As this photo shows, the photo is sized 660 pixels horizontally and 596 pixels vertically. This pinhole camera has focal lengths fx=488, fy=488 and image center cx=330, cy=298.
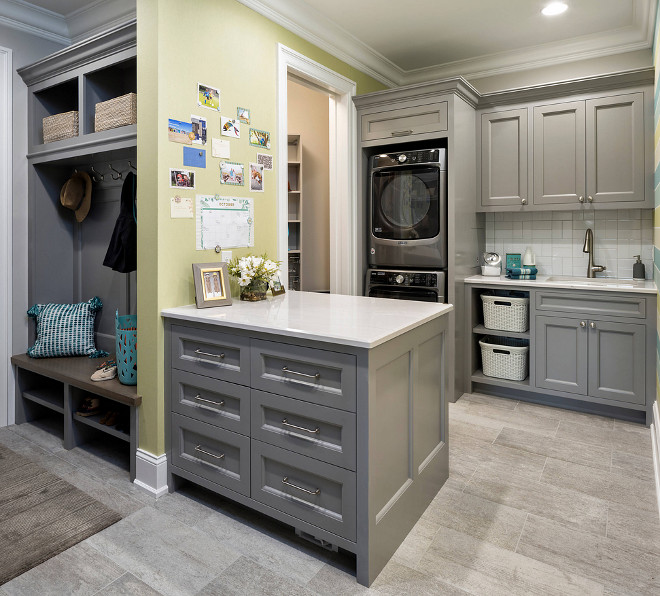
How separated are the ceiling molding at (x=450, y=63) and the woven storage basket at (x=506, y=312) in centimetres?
186

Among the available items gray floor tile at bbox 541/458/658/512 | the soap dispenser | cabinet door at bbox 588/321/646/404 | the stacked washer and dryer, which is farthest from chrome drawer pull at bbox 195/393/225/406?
the soap dispenser

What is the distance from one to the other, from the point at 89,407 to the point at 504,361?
2.80 meters

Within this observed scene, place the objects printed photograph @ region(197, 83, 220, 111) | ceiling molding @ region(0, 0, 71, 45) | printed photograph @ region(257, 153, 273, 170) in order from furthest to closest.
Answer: ceiling molding @ region(0, 0, 71, 45) < printed photograph @ region(257, 153, 273, 170) < printed photograph @ region(197, 83, 220, 111)

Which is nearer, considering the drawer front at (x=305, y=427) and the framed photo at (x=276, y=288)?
the drawer front at (x=305, y=427)

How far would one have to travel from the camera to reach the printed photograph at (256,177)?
2779mm

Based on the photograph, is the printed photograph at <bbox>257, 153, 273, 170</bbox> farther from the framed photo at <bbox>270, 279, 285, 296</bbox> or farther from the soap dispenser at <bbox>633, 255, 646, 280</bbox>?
the soap dispenser at <bbox>633, 255, 646, 280</bbox>

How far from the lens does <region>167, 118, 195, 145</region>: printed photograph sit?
228cm

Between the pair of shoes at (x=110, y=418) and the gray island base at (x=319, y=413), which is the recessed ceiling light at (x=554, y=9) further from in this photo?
the pair of shoes at (x=110, y=418)

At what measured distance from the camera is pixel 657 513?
6.89ft

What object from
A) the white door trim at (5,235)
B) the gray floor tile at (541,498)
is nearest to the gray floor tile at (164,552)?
the gray floor tile at (541,498)

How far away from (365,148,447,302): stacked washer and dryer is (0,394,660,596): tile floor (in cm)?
137

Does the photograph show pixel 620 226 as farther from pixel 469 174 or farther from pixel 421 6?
pixel 421 6

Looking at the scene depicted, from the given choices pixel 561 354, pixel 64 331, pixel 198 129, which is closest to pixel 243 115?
pixel 198 129

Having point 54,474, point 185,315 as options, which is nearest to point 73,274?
point 54,474
